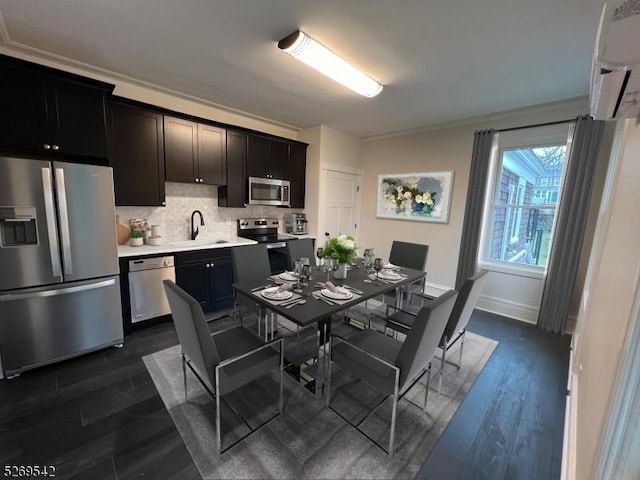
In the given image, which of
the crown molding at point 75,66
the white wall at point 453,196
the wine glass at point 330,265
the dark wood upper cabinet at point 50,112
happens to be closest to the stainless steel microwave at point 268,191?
the crown molding at point 75,66

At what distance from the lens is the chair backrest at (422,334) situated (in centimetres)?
134

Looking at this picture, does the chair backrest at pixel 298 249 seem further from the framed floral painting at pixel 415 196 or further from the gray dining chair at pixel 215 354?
the framed floral painting at pixel 415 196

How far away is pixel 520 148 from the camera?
11.5 ft

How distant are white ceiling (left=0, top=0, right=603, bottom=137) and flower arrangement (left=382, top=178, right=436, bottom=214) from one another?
145cm

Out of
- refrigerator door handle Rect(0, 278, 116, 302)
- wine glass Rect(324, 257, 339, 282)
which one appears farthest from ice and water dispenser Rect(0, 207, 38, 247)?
wine glass Rect(324, 257, 339, 282)

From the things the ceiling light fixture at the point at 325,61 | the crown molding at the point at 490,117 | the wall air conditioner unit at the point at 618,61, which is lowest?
the wall air conditioner unit at the point at 618,61

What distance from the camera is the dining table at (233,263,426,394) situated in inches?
69.9

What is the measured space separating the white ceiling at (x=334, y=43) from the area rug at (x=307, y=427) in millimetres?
2725

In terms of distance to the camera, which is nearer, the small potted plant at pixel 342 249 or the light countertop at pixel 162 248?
the small potted plant at pixel 342 249

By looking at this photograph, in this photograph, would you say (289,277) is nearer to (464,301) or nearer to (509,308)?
(464,301)

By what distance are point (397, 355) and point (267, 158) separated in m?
3.37

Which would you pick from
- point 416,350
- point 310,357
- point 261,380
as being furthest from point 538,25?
point 261,380

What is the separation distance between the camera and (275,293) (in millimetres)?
2002

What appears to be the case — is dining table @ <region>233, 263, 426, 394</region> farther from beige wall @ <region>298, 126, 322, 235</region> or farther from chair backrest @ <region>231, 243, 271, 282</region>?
beige wall @ <region>298, 126, 322, 235</region>
